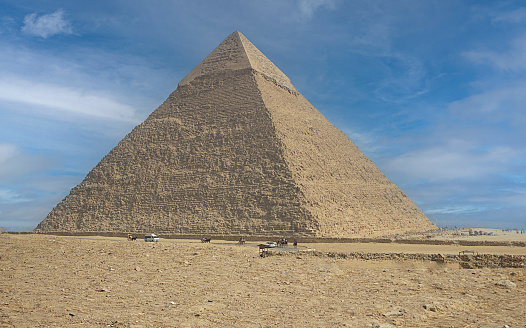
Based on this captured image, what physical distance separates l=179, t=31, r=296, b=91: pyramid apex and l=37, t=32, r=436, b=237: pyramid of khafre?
0.21 m

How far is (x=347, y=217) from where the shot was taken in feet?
125

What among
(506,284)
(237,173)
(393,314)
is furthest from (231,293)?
(237,173)

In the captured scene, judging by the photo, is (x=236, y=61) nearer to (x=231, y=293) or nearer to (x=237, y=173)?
(x=237, y=173)

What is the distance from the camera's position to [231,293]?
827 cm

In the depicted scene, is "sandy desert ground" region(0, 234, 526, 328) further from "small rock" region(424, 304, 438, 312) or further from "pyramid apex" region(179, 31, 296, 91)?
"pyramid apex" region(179, 31, 296, 91)

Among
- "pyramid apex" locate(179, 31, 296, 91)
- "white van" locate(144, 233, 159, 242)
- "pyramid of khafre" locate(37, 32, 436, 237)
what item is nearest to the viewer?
"white van" locate(144, 233, 159, 242)

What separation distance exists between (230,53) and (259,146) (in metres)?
19.0

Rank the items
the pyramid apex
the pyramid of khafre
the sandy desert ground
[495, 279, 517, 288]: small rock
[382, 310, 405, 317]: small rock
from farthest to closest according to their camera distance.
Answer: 1. the pyramid apex
2. the pyramid of khafre
3. [495, 279, 517, 288]: small rock
4. [382, 310, 405, 317]: small rock
5. the sandy desert ground

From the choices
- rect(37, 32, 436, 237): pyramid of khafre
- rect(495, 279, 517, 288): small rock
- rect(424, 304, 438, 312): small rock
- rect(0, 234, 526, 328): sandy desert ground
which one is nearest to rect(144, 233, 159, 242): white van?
rect(37, 32, 436, 237): pyramid of khafre

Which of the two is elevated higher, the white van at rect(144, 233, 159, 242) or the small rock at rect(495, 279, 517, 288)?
the white van at rect(144, 233, 159, 242)

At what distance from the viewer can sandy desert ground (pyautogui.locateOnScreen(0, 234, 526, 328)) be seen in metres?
6.56

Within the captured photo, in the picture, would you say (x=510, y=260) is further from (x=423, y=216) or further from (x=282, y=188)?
(x=423, y=216)

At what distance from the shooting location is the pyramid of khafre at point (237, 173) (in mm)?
36344

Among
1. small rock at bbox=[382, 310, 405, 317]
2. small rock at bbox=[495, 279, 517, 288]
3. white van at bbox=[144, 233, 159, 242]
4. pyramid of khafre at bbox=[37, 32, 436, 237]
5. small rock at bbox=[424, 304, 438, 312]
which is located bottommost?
small rock at bbox=[382, 310, 405, 317]
